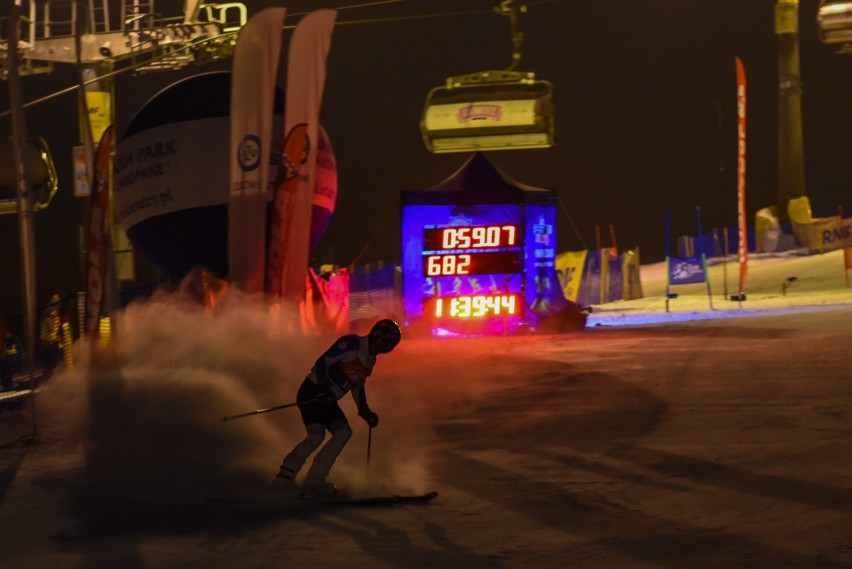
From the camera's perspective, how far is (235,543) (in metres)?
7.99

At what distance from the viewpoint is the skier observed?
9359mm

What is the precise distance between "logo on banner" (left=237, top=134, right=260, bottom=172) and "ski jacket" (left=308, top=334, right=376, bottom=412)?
782 cm

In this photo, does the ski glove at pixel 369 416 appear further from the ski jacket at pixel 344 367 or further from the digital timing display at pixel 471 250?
the digital timing display at pixel 471 250

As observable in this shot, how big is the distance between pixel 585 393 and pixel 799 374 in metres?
2.89

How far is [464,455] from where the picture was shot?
11273 mm

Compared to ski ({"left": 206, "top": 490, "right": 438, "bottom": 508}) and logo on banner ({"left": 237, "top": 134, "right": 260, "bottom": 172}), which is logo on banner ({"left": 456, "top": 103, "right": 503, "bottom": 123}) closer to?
logo on banner ({"left": 237, "top": 134, "right": 260, "bottom": 172})

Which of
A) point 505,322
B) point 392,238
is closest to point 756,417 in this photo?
point 505,322

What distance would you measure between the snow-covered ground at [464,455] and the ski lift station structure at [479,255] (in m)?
3.29

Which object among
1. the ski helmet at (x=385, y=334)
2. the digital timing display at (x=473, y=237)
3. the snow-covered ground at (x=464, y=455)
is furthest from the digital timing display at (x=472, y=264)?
the ski helmet at (x=385, y=334)

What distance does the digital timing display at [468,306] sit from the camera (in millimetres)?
23812

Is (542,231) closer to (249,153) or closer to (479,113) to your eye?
(479,113)

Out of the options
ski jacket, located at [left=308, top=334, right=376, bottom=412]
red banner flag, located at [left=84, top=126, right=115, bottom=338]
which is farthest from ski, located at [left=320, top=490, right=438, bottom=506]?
red banner flag, located at [left=84, top=126, right=115, bottom=338]

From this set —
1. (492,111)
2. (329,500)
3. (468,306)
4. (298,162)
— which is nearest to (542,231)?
(468,306)

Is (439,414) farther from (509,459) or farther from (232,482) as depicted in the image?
(232,482)
